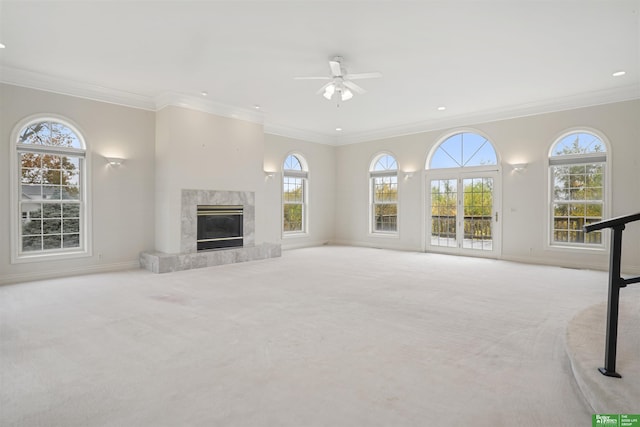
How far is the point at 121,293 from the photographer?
15.4ft

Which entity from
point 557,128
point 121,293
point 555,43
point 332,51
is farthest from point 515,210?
point 121,293

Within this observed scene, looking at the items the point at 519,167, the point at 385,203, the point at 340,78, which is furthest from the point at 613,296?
the point at 385,203

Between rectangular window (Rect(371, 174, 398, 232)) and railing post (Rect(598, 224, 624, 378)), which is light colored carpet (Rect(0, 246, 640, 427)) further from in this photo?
rectangular window (Rect(371, 174, 398, 232))

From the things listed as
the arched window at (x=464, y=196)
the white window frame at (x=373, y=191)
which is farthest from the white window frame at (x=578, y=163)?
the white window frame at (x=373, y=191)

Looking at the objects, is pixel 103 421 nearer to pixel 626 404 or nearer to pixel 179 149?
pixel 626 404

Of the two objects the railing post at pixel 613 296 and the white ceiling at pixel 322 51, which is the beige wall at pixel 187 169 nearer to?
the white ceiling at pixel 322 51

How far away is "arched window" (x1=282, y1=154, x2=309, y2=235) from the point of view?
9.40 meters

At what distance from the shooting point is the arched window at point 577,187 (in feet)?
21.3

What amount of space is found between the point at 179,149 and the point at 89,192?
65.8 inches

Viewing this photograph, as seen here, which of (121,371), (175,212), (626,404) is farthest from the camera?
(175,212)

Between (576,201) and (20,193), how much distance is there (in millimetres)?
Result: 9659

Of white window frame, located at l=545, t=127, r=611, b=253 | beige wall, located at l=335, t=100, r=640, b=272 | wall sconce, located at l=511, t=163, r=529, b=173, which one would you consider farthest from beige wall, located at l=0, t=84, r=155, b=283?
white window frame, located at l=545, t=127, r=611, b=253

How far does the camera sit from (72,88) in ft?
19.1

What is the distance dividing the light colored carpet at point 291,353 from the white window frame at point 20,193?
2.73 ft
